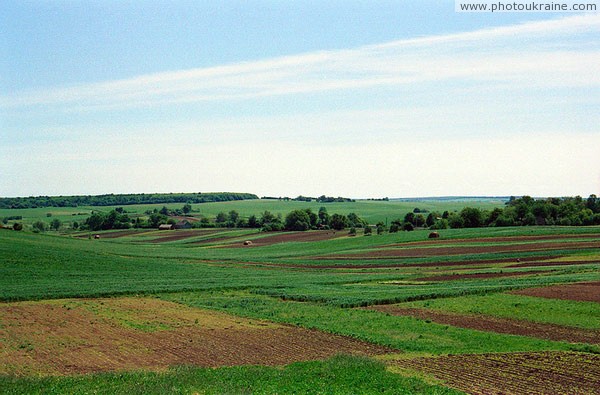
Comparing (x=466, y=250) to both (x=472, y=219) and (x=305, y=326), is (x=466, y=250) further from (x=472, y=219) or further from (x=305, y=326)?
(x=305, y=326)

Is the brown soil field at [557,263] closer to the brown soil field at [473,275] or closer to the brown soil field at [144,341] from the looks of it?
the brown soil field at [473,275]

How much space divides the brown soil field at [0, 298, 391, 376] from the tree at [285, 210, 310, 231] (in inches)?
4775

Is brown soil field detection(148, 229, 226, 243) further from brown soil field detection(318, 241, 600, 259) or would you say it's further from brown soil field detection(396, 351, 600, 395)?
brown soil field detection(396, 351, 600, 395)

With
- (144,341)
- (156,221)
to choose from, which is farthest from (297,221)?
(144,341)

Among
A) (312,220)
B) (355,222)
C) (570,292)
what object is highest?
(312,220)

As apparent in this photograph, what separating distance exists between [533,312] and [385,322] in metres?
9.23

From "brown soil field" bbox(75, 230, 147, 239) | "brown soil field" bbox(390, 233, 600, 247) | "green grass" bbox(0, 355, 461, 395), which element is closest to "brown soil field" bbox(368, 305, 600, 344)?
"green grass" bbox(0, 355, 461, 395)

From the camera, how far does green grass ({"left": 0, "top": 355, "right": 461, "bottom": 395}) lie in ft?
70.3

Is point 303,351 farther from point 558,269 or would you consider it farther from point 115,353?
point 558,269

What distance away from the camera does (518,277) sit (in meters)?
59.0

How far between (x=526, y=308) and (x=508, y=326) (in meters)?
5.97

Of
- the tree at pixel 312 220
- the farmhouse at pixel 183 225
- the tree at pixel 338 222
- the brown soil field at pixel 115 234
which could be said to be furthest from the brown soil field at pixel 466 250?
the farmhouse at pixel 183 225

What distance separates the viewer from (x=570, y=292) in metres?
45.9

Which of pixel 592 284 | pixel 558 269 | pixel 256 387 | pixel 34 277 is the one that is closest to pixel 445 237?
pixel 558 269
